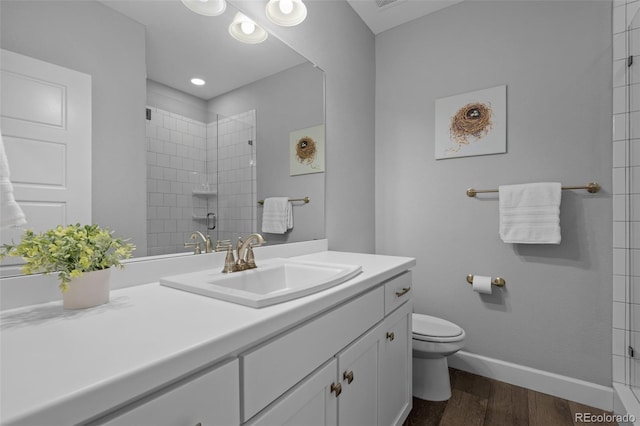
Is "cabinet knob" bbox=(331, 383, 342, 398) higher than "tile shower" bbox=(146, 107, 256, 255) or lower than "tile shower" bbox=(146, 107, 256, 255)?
lower

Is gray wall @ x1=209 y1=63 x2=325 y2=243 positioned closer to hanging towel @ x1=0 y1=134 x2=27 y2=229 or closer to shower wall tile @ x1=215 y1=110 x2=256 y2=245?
shower wall tile @ x1=215 y1=110 x2=256 y2=245

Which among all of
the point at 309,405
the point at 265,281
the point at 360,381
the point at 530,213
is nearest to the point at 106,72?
the point at 265,281

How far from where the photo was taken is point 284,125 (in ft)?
5.36

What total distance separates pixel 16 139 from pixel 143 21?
0.56m

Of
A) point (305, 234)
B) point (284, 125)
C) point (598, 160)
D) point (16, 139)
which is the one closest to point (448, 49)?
point (598, 160)

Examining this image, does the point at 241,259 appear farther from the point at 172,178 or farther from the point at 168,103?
the point at 168,103

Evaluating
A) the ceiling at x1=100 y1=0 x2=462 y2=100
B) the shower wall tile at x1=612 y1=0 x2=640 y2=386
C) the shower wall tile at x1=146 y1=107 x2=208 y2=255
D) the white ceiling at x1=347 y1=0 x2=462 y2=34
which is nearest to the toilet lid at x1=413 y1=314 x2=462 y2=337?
the shower wall tile at x1=612 y1=0 x2=640 y2=386

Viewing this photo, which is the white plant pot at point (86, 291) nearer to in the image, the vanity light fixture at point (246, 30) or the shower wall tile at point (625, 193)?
the vanity light fixture at point (246, 30)

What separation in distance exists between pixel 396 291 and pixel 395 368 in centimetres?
33

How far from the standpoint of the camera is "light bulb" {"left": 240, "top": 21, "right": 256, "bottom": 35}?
136cm

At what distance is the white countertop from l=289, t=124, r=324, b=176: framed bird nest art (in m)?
0.96

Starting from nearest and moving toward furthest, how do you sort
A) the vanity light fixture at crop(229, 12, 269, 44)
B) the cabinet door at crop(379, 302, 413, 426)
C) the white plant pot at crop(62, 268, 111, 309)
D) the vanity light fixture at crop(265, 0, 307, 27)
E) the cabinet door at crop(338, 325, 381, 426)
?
the white plant pot at crop(62, 268, 111, 309)
the cabinet door at crop(338, 325, 381, 426)
the cabinet door at crop(379, 302, 413, 426)
the vanity light fixture at crop(229, 12, 269, 44)
the vanity light fixture at crop(265, 0, 307, 27)

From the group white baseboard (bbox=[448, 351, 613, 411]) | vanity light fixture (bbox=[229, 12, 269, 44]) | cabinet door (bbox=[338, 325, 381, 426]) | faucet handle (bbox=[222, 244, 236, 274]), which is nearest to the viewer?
cabinet door (bbox=[338, 325, 381, 426])

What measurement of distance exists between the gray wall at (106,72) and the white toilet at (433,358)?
1.48 m
